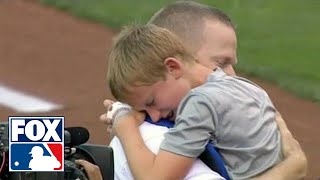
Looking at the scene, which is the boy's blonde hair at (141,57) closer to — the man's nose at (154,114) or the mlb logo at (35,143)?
the man's nose at (154,114)

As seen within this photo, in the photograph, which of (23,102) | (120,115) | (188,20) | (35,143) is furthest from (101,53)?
(35,143)

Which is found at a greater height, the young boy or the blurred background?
the blurred background

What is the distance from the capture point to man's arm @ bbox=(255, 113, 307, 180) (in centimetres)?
234

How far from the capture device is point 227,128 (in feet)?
7.39

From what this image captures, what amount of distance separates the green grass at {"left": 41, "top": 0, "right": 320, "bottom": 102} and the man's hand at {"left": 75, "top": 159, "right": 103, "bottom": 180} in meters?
6.30

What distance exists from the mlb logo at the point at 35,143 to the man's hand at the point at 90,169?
210mm

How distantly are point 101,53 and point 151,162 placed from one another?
8.02 meters

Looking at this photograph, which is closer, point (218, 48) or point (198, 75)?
point (198, 75)

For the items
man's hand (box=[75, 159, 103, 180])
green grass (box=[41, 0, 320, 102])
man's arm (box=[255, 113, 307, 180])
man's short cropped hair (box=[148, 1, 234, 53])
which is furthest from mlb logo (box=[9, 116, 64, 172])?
green grass (box=[41, 0, 320, 102])

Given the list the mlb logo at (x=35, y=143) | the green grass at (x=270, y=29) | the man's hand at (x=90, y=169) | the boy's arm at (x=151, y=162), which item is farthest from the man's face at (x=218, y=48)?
the green grass at (x=270, y=29)

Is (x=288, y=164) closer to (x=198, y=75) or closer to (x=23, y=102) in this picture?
(x=198, y=75)

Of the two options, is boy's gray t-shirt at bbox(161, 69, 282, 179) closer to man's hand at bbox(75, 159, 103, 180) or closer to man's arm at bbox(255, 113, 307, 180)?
man's arm at bbox(255, 113, 307, 180)

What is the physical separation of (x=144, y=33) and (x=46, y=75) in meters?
7.34

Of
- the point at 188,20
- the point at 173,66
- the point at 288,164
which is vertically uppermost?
the point at 188,20
